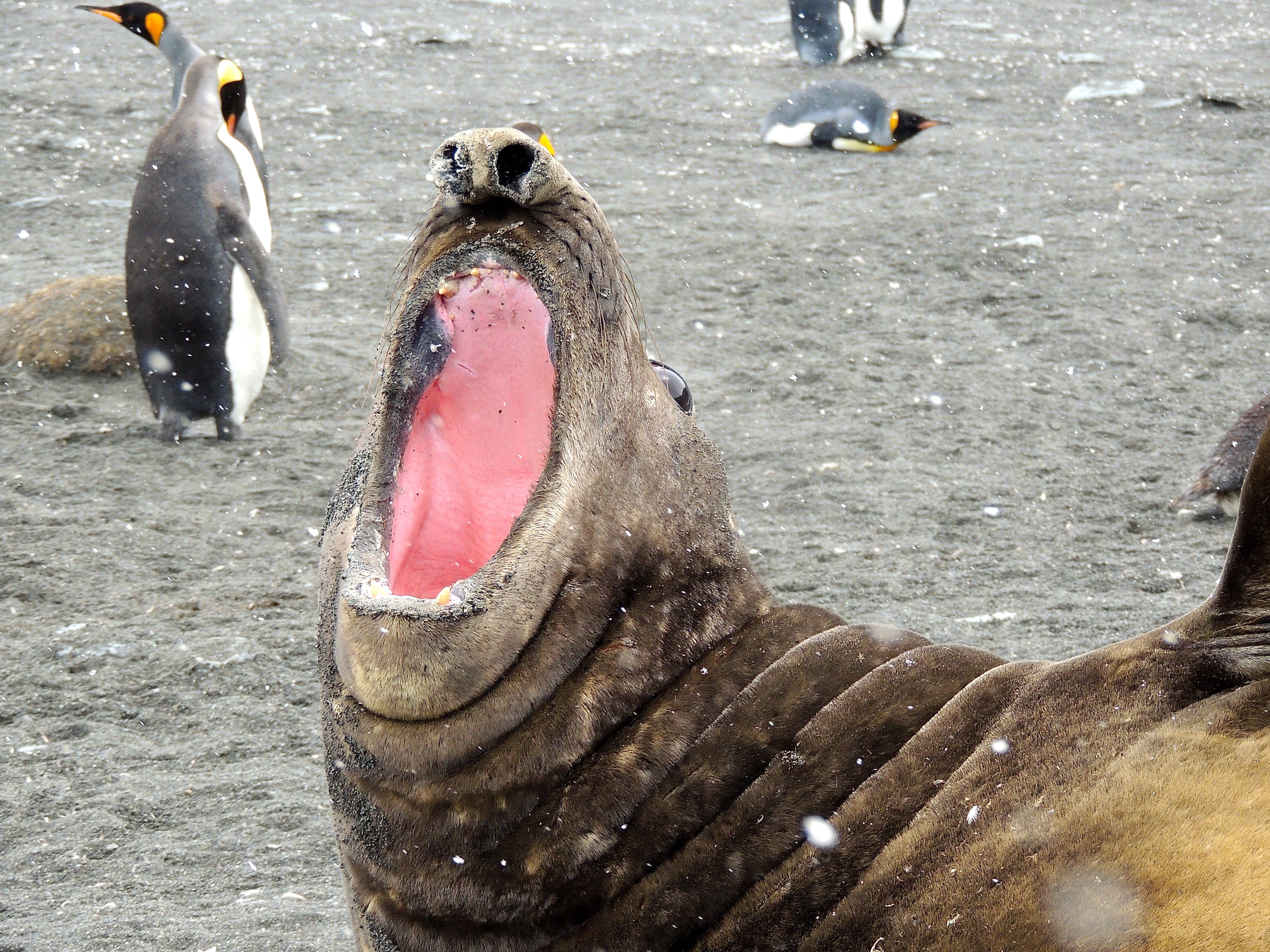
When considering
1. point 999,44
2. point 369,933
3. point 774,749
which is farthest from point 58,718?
point 999,44

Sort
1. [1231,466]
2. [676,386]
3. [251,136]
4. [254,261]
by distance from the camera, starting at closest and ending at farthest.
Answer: [676,386] < [1231,466] < [254,261] < [251,136]

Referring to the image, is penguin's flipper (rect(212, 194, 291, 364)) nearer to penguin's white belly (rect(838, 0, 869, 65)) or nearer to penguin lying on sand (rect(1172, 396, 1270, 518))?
penguin lying on sand (rect(1172, 396, 1270, 518))

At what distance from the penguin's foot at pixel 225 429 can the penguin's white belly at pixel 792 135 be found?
5.15 meters

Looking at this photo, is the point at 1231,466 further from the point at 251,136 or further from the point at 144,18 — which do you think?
the point at 144,18

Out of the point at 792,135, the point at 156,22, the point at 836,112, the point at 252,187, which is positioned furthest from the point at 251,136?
the point at 836,112

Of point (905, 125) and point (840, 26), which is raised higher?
point (840, 26)

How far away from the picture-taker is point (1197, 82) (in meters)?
10.3

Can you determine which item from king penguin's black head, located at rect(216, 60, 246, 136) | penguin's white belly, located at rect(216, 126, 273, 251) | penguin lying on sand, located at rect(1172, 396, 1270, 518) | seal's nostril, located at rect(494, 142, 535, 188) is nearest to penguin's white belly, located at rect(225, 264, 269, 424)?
penguin's white belly, located at rect(216, 126, 273, 251)

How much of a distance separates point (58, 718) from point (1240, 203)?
674cm

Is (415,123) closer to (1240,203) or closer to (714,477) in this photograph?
(1240,203)

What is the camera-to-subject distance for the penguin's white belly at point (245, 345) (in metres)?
5.45

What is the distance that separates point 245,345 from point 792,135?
4989 millimetres

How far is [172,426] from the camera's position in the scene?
537 cm

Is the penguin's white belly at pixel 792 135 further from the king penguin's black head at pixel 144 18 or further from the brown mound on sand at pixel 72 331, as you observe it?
the brown mound on sand at pixel 72 331
